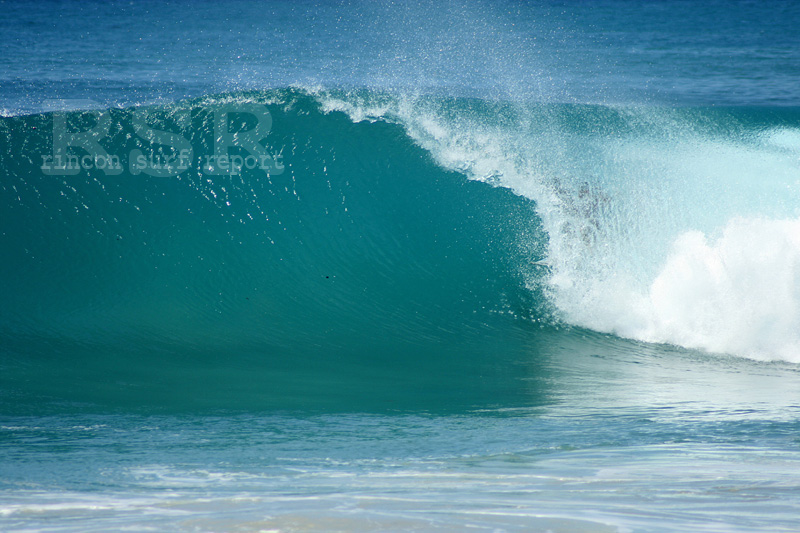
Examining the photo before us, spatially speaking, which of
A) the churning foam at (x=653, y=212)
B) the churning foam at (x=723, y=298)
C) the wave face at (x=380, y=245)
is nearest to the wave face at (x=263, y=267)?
the wave face at (x=380, y=245)

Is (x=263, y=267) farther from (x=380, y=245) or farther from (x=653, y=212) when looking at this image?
(x=653, y=212)

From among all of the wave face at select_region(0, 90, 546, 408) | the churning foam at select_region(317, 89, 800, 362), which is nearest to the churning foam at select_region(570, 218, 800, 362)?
the churning foam at select_region(317, 89, 800, 362)

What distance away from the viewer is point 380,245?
7.14 m

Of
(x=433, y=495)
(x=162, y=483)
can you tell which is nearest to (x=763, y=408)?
(x=433, y=495)

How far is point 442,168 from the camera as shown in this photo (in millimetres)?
7500

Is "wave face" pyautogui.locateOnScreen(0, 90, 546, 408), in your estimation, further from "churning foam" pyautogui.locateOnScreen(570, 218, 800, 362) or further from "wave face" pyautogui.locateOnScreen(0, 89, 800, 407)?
"churning foam" pyautogui.locateOnScreen(570, 218, 800, 362)

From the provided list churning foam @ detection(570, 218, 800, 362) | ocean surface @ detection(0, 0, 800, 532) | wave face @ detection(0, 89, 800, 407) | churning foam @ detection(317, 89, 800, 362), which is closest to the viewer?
ocean surface @ detection(0, 0, 800, 532)

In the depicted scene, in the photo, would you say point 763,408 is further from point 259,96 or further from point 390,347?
point 259,96

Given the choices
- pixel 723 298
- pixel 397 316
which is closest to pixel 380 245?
pixel 397 316

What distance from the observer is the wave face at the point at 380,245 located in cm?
533

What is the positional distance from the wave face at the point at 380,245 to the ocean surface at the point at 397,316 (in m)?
0.03

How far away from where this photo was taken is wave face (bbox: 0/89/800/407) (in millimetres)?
5328

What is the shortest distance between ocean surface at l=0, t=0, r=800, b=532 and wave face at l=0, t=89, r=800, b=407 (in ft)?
0.09

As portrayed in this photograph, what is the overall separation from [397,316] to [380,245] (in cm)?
106
